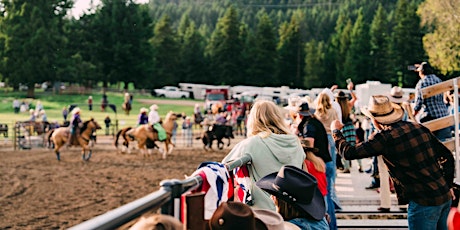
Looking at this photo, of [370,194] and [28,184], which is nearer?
[370,194]

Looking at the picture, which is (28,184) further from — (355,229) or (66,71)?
(66,71)

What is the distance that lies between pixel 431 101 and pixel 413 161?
438 centimetres

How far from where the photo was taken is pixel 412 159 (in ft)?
14.8

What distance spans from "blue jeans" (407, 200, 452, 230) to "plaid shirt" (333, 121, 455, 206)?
0.05m

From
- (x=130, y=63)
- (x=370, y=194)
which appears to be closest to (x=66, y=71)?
(x=130, y=63)

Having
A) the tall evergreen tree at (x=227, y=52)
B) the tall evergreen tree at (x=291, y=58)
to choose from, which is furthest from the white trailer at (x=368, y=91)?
the tall evergreen tree at (x=291, y=58)

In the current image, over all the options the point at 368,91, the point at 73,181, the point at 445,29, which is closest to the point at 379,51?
the point at 445,29

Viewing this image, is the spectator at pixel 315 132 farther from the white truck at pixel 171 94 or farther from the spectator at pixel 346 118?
the white truck at pixel 171 94

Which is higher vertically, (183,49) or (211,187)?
(183,49)

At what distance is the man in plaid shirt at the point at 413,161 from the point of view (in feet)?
14.8

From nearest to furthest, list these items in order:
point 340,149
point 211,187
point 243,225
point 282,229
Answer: point 243,225, point 282,229, point 211,187, point 340,149

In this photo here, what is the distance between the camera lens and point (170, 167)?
19.9 metres

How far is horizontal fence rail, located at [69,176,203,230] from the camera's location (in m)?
1.84

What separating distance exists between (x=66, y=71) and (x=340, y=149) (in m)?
62.2
